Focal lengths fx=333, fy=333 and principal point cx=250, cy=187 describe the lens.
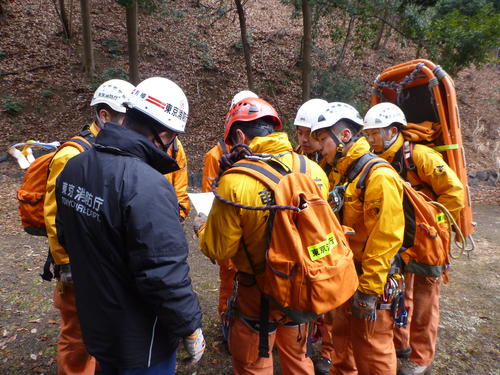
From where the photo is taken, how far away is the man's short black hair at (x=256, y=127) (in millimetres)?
2393

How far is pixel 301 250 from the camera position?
6.34 feet

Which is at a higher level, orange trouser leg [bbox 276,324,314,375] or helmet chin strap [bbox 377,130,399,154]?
helmet chin strap [bbox 377,130,399,154]

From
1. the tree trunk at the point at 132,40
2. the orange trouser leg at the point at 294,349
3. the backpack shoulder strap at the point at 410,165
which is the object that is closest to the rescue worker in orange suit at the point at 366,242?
the orange trouser leg at the point at 294,349

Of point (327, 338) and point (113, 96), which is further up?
point (113, 96)

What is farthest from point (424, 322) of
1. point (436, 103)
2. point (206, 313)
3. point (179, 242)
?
point (179, 242)

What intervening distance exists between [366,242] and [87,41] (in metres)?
14.1

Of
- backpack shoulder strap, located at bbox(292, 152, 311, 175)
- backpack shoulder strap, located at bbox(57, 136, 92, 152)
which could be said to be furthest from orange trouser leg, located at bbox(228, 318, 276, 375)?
backpack shoulder strap, located at bbox(57, 136, 92, 152)

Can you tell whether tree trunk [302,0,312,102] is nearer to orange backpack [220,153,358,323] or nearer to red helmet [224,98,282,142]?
red helmet [224,98,282,142]

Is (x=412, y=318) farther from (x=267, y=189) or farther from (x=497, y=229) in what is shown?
(x=497, y=229)

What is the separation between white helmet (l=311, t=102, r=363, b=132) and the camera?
292 centimetres

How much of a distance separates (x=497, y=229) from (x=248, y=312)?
28.2ft

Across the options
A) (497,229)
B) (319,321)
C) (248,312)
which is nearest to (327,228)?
(248,312)

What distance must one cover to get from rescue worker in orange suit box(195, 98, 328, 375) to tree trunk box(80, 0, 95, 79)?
12923 mm

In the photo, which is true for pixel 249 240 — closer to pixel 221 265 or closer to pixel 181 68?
pixel 221 265
